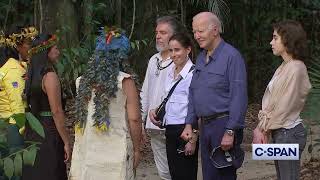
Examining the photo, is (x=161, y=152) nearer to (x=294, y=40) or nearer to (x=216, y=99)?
(x=216, y=99)

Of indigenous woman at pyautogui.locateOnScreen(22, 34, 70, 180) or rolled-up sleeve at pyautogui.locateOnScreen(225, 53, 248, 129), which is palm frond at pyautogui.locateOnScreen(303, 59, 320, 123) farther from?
indigenous woman at pyautogui.locateOnScreen(22, 34, 70, 180)

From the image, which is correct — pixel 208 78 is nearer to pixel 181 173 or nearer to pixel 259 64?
pixel 181 173

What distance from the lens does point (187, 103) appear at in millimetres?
5586

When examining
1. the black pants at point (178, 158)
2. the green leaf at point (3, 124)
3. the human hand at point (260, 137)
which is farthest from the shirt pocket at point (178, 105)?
the green leaf at point (3, 124)

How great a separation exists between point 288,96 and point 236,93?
0.41m

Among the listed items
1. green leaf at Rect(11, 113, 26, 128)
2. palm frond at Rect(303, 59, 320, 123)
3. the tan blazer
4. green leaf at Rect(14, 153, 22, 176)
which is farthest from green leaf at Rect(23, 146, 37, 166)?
palm frond at Rect(303, 59, 320, 123)

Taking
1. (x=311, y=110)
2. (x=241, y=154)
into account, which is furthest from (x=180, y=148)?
(x=311, y=110)

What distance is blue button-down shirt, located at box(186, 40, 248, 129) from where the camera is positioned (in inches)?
194

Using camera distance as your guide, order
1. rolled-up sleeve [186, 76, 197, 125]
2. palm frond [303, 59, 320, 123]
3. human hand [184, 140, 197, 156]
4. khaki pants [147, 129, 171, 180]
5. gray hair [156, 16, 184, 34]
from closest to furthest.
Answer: rolled-up sleeve [186, 76, 197, 125] → human hand [184, 140, 197, 156] → gray hair [156, 16, 184, 34] → khaki pants [147, 129, 171, 180] → palm frond [303, 59, 320, 123]

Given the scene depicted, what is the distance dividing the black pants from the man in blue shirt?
1.27 feet

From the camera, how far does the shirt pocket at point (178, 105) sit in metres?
5.61

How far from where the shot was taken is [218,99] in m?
5.04

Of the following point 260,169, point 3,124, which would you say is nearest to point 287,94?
point 3,124

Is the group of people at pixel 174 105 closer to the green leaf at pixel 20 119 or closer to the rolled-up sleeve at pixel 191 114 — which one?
the rolled-up sleeve at pixel 191 114
